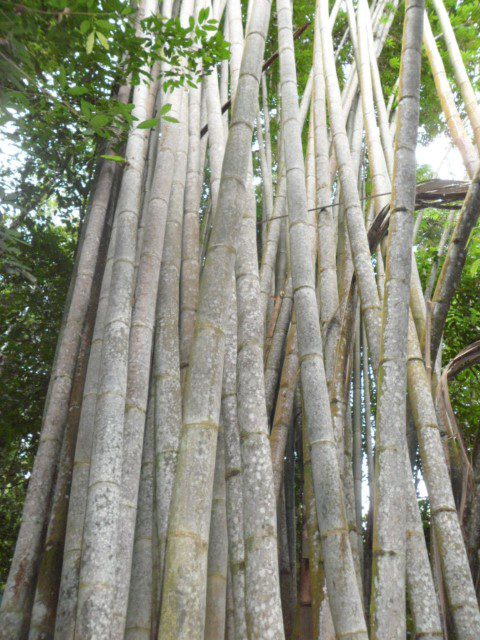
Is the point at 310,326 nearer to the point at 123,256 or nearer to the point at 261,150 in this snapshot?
the point at 123,256

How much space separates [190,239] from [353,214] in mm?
772

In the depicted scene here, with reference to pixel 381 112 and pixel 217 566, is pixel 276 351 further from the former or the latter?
pixel 381 112

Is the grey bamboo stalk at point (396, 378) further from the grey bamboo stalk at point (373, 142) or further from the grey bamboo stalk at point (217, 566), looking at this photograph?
the grey bamboo stalk at point (373, 142)

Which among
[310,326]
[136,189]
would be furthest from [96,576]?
[136,189]

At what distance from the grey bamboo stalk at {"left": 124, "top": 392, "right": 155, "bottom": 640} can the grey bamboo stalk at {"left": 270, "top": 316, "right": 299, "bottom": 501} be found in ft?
1.86

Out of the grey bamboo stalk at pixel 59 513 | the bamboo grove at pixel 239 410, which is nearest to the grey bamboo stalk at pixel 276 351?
the bamboo grove at pixel 239 410

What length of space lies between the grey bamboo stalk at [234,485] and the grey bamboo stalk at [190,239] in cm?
31

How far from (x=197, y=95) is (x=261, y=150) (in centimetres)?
102

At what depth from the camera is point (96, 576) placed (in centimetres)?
173

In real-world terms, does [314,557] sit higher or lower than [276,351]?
lower

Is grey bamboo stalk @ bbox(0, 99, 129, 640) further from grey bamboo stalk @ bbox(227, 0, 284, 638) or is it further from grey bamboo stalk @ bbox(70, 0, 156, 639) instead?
grey bamboo stalk @ bbox(227, 0, 284, 638)

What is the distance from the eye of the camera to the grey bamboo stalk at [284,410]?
104 inches

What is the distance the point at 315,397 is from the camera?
2020 mm

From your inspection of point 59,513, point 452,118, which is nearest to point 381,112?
point 452,118
